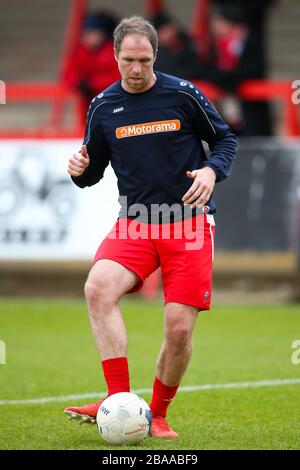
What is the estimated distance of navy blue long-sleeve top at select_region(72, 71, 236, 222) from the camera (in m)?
7.38

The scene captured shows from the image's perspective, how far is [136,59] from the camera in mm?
7160

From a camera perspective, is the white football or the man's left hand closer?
the white football

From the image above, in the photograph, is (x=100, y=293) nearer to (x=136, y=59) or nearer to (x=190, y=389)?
(x=136, y=59)

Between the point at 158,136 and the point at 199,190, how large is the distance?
0.52 metres

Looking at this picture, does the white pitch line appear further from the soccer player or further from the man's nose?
the man's nose

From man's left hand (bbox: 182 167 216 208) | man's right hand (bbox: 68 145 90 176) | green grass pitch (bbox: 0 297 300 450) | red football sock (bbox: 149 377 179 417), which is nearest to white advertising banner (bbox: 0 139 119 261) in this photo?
green grass pitch (bbox: 0 297 300 450)

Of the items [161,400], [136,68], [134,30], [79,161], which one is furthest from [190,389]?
[134,30]

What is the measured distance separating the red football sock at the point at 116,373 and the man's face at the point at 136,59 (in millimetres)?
1678

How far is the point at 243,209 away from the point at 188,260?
7097mm

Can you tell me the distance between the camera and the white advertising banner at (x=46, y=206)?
14.6 m

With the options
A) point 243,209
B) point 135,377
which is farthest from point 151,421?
point 243,209

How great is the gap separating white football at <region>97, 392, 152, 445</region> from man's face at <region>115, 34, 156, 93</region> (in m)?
1.90

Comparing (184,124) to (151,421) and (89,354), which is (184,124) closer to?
(151,421)

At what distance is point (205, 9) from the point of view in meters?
18.6
